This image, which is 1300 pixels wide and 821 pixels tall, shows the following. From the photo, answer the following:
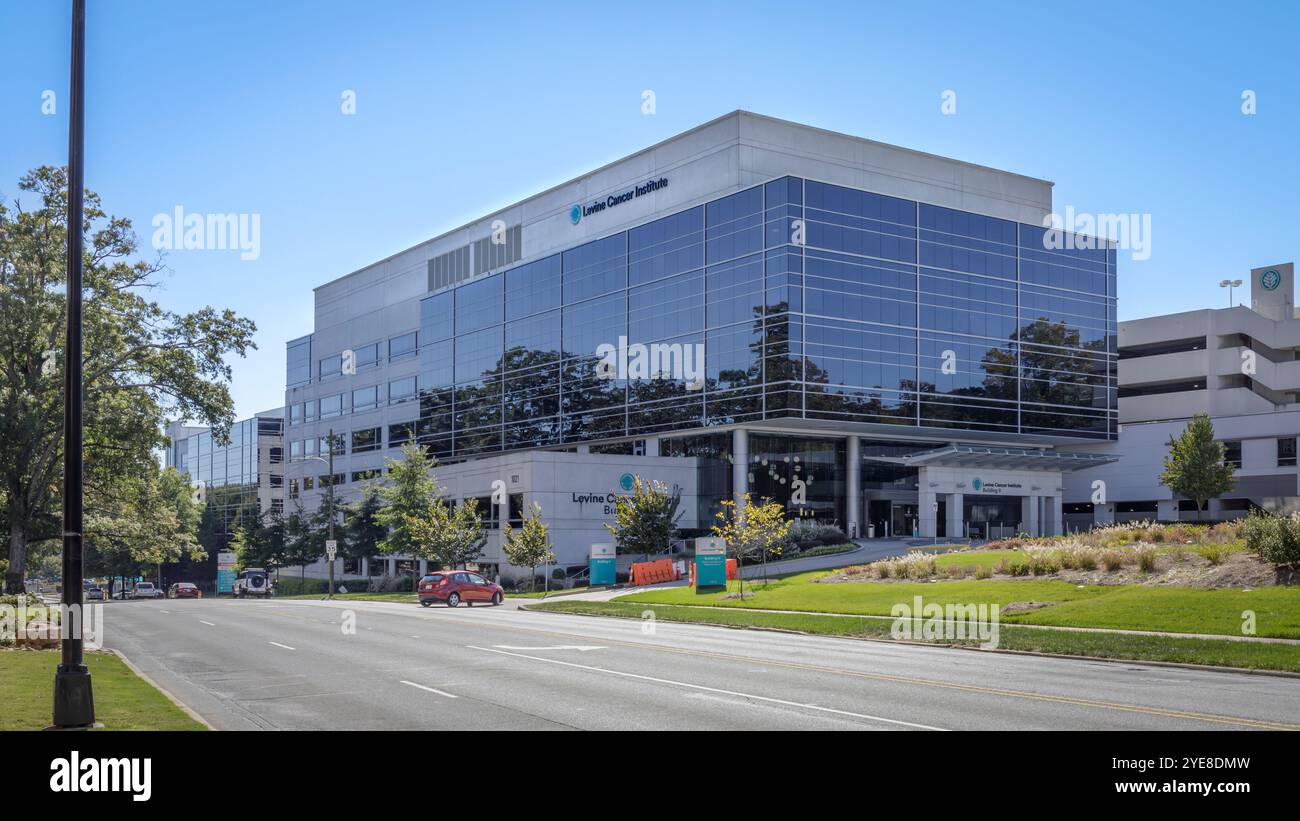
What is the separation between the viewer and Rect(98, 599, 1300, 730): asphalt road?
1317cm

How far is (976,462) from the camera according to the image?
70062 millimetres

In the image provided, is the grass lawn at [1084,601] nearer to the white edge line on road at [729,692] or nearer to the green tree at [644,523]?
the white edge line on road at [729,692]

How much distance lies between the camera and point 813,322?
62156 mm

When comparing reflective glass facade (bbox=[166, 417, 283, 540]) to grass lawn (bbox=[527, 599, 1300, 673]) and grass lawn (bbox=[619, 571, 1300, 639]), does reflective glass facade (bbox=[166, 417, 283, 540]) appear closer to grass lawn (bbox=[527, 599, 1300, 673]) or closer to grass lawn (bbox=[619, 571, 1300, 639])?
grass lawn (bbox=[619, 571, 1300, 639])

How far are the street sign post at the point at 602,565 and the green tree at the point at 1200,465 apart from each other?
116ft

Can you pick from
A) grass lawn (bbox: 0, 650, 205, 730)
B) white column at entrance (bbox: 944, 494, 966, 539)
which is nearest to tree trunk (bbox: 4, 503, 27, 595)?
grass lawn (bbox: 0, 650, 205, 730)

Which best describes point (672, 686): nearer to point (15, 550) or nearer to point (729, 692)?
point (729, 692)

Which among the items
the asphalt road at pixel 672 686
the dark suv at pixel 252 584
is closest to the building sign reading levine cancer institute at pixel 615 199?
the dark suv at pixel 252 584

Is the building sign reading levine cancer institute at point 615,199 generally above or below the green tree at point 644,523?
above

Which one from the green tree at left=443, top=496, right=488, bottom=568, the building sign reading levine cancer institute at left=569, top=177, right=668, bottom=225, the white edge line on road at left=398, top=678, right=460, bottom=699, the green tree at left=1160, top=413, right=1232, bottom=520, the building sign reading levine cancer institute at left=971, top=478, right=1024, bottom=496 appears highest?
the building sign reading levine cancer institute at left=569, top=177, right=668, bottom=225

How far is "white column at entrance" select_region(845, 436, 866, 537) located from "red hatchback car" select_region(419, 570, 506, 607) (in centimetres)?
2714

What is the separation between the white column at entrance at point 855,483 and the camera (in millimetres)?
68125
